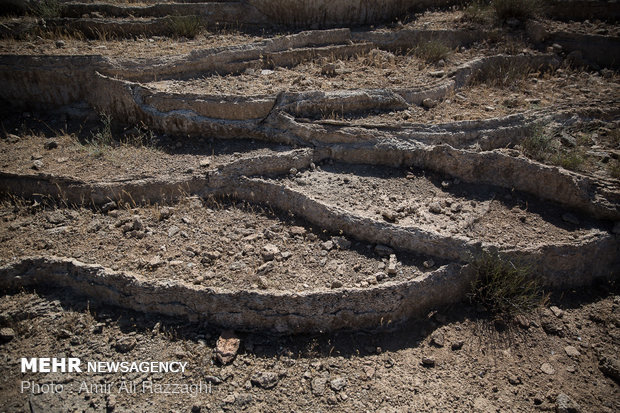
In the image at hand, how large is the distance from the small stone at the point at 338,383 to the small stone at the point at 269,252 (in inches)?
60.7

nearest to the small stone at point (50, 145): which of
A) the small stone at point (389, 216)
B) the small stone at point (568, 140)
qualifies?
the small stone at point (389, 216)

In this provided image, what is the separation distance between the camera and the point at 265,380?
4023 mm

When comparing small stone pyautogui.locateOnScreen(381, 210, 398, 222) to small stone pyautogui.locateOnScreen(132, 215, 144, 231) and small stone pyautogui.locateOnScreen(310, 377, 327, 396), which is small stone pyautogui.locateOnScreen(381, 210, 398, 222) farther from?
small stone pyautogui.locateOnScreen(132, 215, 144, 231)

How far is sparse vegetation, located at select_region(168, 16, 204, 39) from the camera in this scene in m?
7.92

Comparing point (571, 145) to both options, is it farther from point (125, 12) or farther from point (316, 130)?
point (125, 12)

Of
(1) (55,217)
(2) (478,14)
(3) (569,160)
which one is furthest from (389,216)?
(2) (478,14)

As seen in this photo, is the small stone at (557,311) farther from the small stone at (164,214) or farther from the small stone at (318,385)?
the small stone at (164,214)

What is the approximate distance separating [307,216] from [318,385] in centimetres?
213

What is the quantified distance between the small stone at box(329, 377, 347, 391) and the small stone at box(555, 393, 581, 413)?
2.04 meters

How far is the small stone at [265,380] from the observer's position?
13.1ft

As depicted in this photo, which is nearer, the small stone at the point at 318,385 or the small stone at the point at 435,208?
the small stone at the point at 318,385

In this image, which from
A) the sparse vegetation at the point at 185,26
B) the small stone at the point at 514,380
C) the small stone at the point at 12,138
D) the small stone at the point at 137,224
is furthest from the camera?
the sparse vegetation at the point at 185,26

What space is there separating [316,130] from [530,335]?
3771 millimetres

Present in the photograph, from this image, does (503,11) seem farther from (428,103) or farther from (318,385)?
(318,385)
